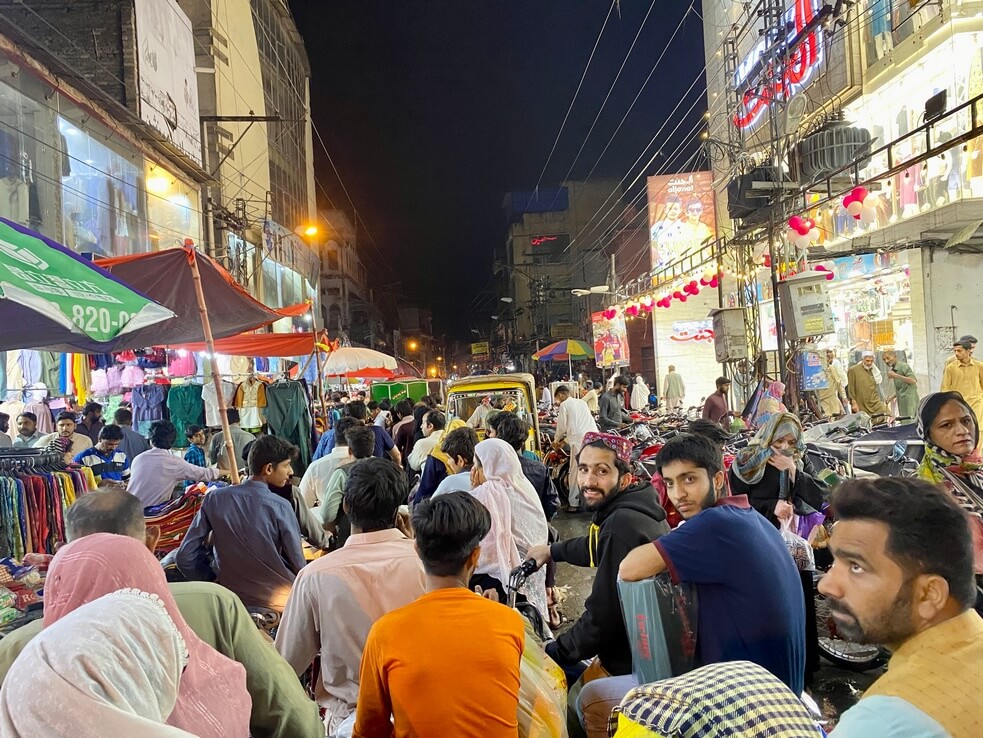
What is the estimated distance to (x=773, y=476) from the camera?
16.4 ft

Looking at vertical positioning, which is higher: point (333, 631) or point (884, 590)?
point (884, 590)

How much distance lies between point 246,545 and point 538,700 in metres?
2.33

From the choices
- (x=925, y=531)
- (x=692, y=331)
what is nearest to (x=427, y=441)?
(x=925, y=531)

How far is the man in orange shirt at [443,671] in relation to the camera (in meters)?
1.95

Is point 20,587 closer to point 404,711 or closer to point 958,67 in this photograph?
point 404,711

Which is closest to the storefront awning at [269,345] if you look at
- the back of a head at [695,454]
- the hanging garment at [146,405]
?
the hanging garment at [146,405]

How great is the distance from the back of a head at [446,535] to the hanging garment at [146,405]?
10869 millimetres

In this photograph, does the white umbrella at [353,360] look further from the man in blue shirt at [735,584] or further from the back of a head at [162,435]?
the man in blue shirt at [735,584]

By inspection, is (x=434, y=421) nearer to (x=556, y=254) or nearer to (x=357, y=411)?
(x=357, y=411)

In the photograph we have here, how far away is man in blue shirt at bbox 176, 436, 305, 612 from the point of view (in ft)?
12.8

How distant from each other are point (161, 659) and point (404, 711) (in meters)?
0.75

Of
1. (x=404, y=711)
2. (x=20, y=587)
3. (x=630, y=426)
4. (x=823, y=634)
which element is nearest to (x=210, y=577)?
(x=20, y=587)

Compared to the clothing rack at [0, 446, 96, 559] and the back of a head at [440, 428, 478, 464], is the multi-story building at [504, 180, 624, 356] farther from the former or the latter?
the clothing rack at [0, 446, 96, 559]

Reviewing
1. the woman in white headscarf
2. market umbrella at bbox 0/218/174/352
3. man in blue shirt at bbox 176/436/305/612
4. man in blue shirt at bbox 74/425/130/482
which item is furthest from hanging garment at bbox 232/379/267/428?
the woman in white headscarf
